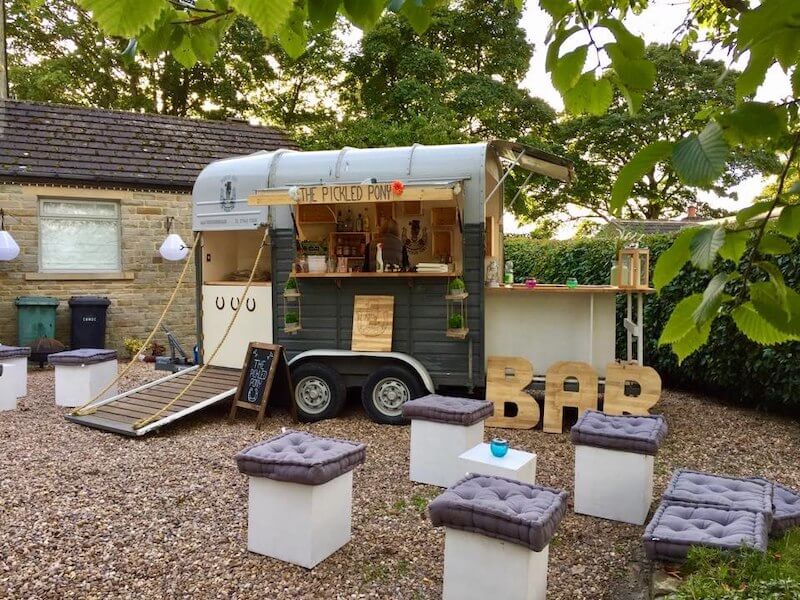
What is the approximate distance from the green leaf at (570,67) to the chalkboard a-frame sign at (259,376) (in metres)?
5.87

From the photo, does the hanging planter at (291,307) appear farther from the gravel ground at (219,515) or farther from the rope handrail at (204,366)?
the gravel ground at (219,515)

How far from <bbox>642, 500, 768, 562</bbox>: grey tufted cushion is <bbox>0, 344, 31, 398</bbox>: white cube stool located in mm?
7843

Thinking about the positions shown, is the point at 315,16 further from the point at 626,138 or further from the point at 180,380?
the point at 626,138

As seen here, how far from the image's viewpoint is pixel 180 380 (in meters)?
8.00

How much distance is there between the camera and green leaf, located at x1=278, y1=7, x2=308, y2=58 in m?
2.10

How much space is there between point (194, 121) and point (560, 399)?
1118 centimetres

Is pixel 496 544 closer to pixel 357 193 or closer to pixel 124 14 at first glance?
pixel 124 14

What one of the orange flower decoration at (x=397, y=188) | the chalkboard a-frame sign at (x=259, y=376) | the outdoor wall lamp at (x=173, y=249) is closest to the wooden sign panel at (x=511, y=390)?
the orange flower decoration at (x=397, y=188)

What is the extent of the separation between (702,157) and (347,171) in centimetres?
669

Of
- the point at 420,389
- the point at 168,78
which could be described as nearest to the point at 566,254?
the point at 420,389

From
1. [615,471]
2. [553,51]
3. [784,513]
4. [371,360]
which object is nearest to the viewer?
[553,51]

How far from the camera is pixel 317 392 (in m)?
7.48

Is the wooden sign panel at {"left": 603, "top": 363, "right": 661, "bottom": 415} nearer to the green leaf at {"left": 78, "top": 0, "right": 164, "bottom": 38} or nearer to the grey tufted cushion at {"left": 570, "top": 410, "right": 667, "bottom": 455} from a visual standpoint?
the grey tufted cushion at {"left": 570, "top": 410, "right": 667, "bottom": 455}

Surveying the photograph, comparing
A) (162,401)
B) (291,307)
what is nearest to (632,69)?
(291,307)
